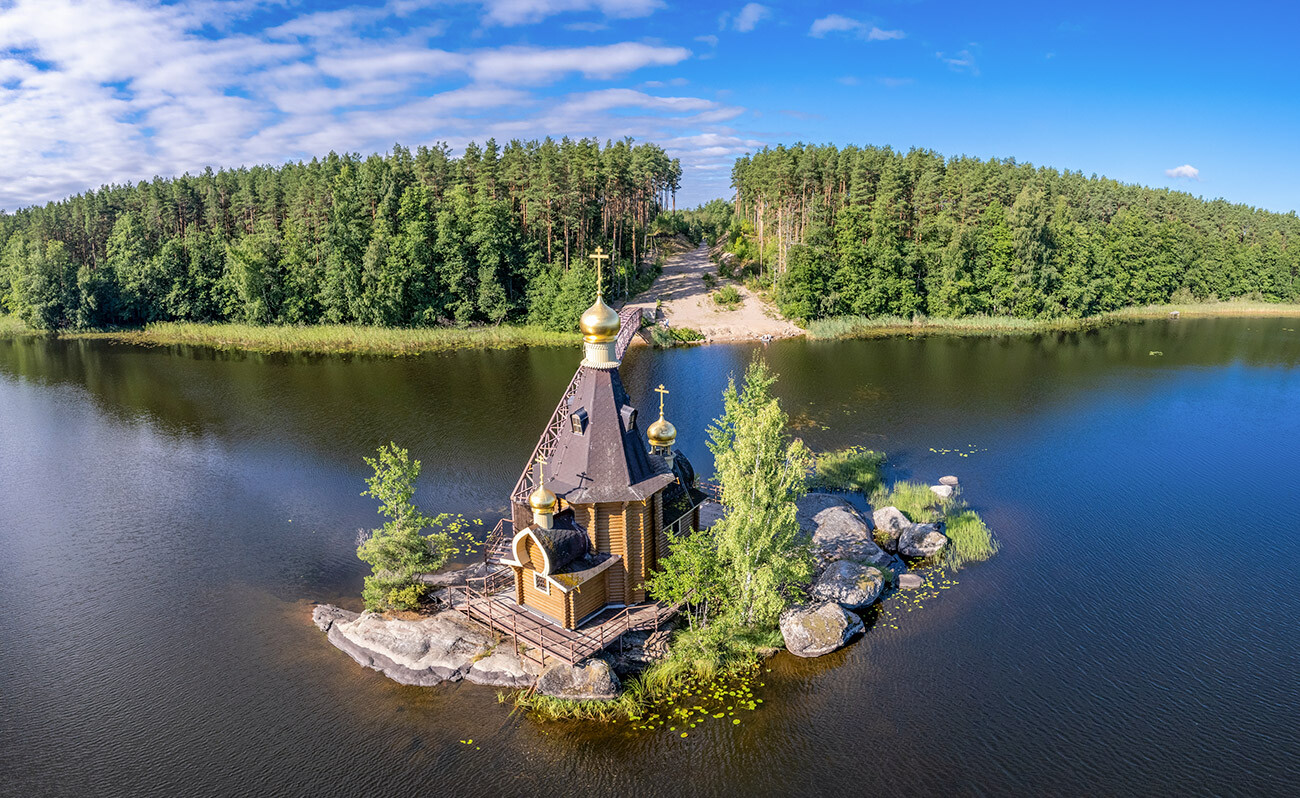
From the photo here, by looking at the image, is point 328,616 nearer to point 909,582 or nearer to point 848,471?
point 909,582

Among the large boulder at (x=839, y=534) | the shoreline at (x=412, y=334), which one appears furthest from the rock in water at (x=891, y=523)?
the shoreline at (x=412, y=334)

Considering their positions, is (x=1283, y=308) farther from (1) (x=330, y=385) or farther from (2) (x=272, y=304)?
(2) (x=272, y=304)

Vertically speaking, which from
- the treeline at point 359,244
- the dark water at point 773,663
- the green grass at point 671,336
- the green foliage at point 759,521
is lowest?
the dark water at point 773,663

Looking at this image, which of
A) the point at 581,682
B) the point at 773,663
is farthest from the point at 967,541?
the point at 581,682

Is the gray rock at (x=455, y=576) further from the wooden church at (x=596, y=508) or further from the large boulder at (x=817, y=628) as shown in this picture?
the large boulder at (x=817, y=628)

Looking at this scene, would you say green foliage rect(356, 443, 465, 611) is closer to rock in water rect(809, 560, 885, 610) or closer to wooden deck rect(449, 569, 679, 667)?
wooden deck rect(449, 569, 679, 667)

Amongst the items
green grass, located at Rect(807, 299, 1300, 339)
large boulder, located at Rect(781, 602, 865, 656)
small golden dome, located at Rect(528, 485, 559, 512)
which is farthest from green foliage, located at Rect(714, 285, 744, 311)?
small golden dome, located at Rect(528, 485, 559, 512)
